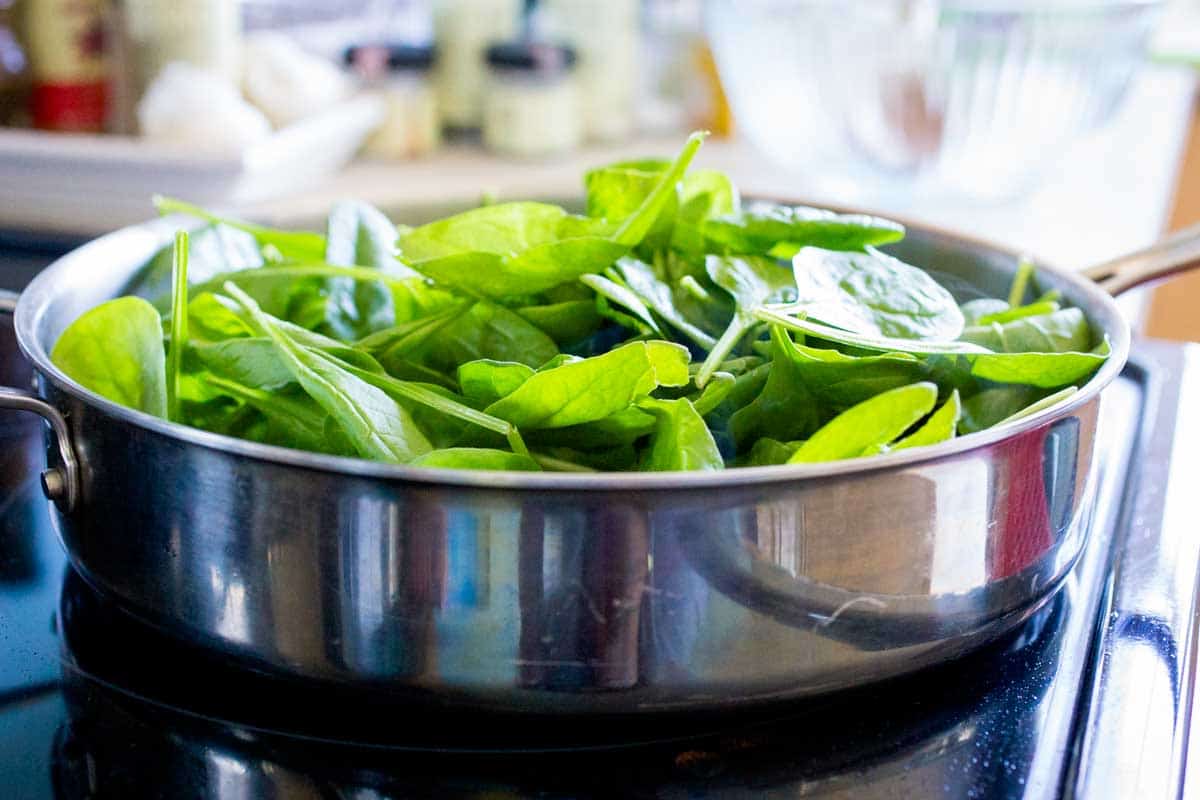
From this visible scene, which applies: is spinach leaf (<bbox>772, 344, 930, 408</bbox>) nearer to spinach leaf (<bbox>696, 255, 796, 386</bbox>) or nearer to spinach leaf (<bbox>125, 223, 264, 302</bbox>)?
spinach leaf (<bbox>696, 255, 796, 386</bbox>)

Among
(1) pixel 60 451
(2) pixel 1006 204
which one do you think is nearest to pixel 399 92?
(2) pixel 1006 204

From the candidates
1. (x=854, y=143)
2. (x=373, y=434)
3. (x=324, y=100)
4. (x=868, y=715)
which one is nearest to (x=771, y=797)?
(x=868, y=715)

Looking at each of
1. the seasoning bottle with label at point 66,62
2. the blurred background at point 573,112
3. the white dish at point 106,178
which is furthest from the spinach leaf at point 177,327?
the seasoning bottle with label at point 66,62

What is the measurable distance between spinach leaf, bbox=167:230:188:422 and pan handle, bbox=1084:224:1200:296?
1.38 ft

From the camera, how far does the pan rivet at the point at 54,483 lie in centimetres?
43

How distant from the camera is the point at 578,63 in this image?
1.43 meters

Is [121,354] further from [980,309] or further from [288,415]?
[980,309]

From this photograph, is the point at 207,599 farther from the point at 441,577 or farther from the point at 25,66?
the point at 25,66

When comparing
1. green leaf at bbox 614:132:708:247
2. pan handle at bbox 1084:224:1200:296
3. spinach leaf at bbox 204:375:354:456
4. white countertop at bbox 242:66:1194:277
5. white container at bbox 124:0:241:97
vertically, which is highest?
white container at bbox 124:0:241:97

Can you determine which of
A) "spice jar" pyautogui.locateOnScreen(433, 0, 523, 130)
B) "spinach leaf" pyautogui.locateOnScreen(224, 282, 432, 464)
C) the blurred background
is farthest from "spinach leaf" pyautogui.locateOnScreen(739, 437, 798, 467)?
"spice jar" pyautogui.locateOnScreen(433, 0, 523, 130)

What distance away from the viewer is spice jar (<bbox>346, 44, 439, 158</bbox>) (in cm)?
140

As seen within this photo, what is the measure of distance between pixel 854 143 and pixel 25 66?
810 mm

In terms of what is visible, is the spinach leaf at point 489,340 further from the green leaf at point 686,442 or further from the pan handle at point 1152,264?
the pan handle at point 1152,264

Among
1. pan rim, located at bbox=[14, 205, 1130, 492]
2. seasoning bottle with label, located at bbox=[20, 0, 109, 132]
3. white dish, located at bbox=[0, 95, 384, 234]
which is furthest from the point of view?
seasoning bottle with label, located at bbox=[20, 0, 109, 132]
